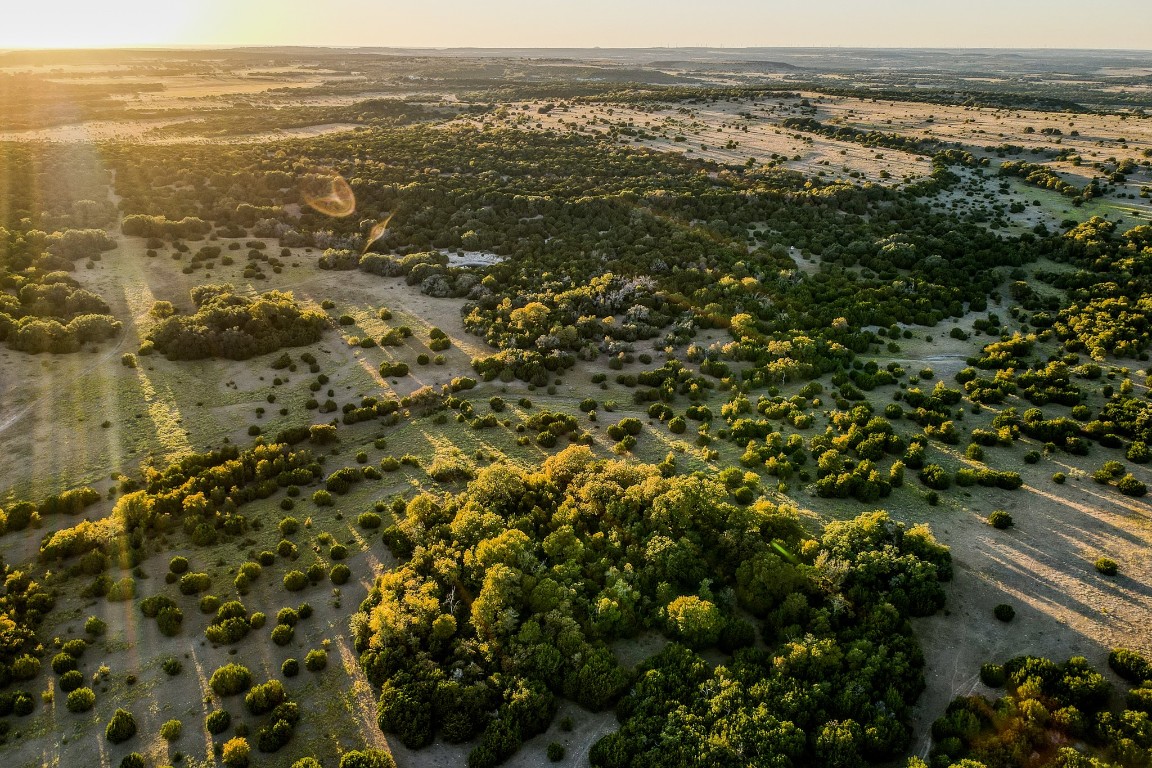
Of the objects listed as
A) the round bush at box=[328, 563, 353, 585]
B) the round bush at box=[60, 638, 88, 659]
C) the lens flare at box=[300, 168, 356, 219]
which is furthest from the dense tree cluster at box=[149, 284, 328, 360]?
the lens flare at box=[300, 168, 356, 219]

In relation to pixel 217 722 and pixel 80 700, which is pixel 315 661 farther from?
pixel 80 700

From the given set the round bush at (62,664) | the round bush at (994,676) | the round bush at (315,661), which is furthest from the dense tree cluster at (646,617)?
the round bush at (62,664)

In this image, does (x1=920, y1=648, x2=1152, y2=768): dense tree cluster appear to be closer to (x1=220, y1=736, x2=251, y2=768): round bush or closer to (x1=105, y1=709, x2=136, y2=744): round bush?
(x1=220, y1=736, x2=251, y2=768): round bush

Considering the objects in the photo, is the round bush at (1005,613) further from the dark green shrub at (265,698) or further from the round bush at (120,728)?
the round bush at (120,728)

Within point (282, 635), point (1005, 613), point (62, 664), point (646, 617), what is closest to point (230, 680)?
point (282, 635)

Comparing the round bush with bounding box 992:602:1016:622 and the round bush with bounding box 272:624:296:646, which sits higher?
the round bush with bounding box 992:602:1016:622
